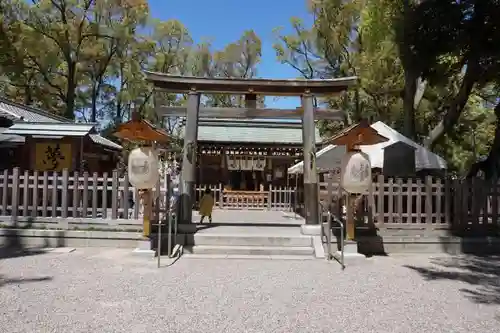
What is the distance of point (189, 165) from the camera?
10297 mm

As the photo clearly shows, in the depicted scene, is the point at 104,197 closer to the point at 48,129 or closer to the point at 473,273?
the point at 48,129

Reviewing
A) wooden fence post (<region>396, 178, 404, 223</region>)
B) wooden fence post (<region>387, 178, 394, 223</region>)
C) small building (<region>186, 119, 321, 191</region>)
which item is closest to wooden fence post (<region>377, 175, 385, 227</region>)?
wooden fence post (<region>387, 178, 394, 223</region>)

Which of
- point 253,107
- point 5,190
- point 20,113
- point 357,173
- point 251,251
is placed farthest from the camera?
point 20,113

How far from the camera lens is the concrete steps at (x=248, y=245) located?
30.4ft

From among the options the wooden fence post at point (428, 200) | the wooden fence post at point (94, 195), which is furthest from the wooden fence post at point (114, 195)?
the wooden fence post at point (428, 200)

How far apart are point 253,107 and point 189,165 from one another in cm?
226

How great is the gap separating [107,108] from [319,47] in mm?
17053

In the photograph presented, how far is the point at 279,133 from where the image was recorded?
24.5m

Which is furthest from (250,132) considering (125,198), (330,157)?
(125,198)

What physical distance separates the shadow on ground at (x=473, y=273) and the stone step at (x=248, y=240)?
2.35 m

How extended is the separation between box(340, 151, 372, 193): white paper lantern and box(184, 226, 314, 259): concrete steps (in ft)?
5.62

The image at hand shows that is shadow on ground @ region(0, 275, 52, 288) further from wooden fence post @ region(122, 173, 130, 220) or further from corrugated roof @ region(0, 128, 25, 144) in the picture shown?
corrugated roof @ region(0, 128, 25, 144)

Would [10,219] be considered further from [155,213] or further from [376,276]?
[376,276]

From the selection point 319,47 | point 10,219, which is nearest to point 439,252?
point 10,219
